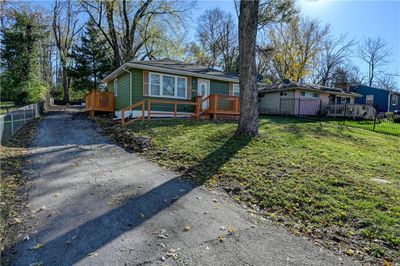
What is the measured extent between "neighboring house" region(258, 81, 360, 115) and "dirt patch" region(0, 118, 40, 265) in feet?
61.9

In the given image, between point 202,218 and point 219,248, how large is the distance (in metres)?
0.83

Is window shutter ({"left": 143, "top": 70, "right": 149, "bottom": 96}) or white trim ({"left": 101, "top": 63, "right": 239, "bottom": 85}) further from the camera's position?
window shutter ({"left": 143, "top": 70, "right": 149, "bottom": 96})

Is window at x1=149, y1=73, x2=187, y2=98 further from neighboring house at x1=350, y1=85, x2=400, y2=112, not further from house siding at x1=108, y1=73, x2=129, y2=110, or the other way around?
neighboring house at x1=350, y1=85, x2=400, y2=112

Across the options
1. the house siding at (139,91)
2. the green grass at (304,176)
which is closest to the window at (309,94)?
the house siding at (139,91)

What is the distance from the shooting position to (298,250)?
3307 millimetres

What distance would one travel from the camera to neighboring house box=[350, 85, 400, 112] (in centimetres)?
2973

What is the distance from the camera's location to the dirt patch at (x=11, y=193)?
137 inches

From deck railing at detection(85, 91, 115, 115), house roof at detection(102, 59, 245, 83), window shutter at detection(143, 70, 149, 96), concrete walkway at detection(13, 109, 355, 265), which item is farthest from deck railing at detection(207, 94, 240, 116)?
concrete walkway at detection(13, 109, 355, 265)

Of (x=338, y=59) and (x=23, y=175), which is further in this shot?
(x=338, y=59)

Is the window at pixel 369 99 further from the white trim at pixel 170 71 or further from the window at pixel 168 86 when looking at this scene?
the window at pixel 168 86

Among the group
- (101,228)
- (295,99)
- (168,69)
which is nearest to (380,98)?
(295,99)

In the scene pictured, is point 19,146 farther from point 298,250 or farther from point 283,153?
point 298,250

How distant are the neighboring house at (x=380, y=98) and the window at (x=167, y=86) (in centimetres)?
2472

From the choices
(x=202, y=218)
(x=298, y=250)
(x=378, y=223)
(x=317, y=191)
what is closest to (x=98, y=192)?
(x=202, y=218)
